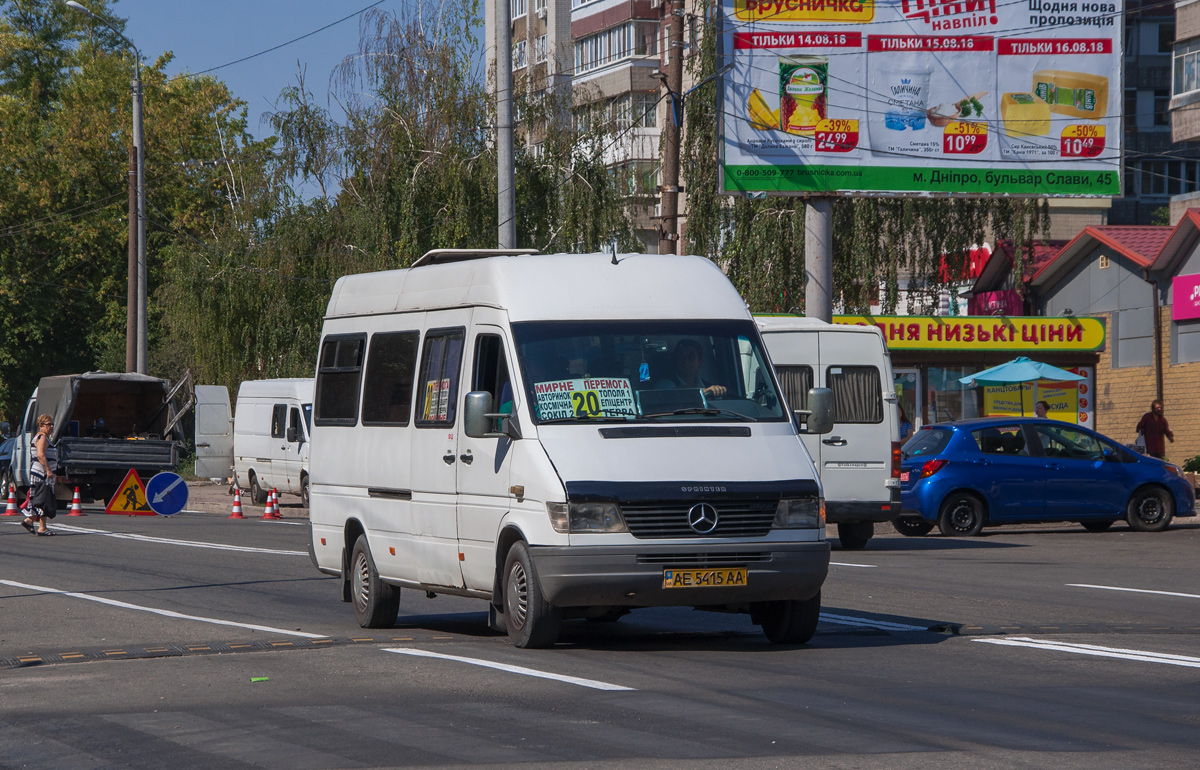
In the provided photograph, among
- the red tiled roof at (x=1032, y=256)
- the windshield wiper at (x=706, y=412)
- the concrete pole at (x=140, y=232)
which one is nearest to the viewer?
the windshield wiper at (x=706, y=412)

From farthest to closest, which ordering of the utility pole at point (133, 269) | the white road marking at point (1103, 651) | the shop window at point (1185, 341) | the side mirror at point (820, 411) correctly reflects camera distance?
1. the utility pole at point (133, 269)
2. the shop window at point (1185, 341)
3. the side mirror at point (820, 411)
4. the white road marking at point (1103, 651)

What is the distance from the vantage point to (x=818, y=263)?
96.9 feet

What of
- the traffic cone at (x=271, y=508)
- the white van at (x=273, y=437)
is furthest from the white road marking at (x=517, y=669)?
the white van at (x=273, y=437)

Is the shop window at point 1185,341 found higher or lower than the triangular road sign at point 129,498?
higher

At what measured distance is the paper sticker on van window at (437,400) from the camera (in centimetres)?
1138

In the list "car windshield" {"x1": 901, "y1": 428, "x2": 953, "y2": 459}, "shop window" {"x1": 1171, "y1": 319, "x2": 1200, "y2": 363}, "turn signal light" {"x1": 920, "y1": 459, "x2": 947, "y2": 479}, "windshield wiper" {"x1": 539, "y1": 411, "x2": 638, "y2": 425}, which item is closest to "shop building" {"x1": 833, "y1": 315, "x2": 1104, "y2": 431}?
"shop window" {"x1": 1171, "y1": 319, "x2": 1200, "y2": 363}

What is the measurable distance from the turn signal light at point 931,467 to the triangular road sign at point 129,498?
14490mm

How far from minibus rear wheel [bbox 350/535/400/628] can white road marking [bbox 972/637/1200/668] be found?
4.17m

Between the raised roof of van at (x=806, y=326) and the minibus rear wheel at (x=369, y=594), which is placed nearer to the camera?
the minibus rear wheel at (x=369, y=594)

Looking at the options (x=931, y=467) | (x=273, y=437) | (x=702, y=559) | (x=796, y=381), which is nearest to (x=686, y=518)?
(x=702, y=559)

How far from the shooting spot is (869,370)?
2084 centimetres

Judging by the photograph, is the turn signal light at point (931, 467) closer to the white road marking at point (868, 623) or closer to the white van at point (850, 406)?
the white van at point (850, 406)

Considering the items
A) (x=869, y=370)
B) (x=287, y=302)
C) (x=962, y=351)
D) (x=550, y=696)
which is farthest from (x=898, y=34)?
(x=550, y=696)

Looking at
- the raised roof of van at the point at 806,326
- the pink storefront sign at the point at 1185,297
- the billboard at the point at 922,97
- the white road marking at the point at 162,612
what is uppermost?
the billboard at the point at 922,97
